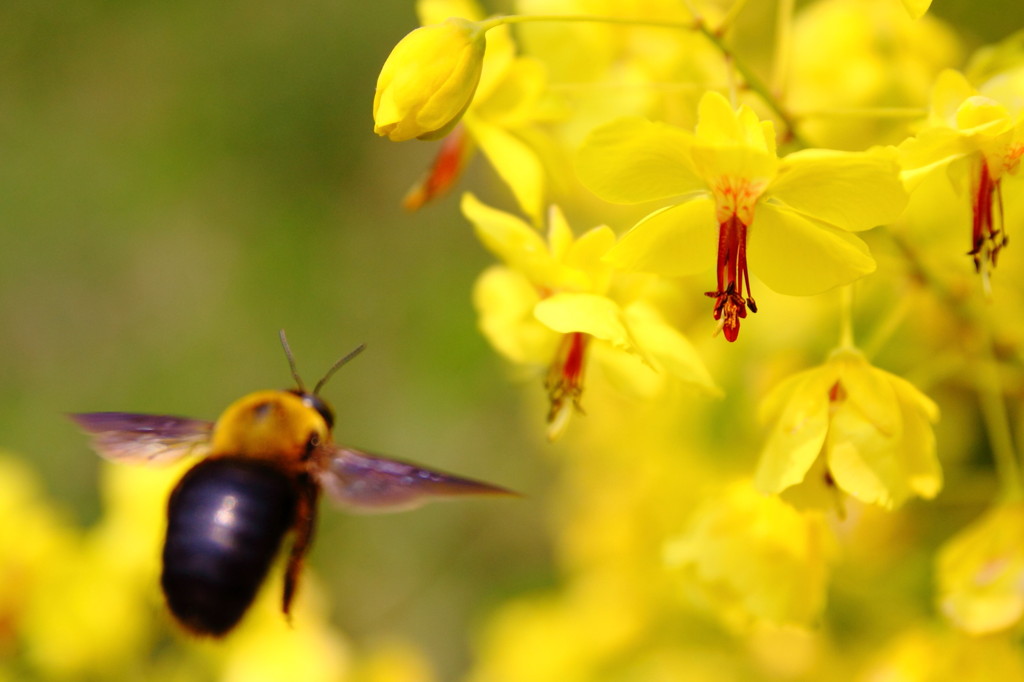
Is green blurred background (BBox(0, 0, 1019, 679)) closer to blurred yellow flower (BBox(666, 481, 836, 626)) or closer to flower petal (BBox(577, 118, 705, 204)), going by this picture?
blurred yellow flower (BBox(666, 481, 836, 626))

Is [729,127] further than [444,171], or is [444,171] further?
[444,171]

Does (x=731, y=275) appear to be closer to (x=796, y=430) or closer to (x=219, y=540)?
(x=796, y=430)

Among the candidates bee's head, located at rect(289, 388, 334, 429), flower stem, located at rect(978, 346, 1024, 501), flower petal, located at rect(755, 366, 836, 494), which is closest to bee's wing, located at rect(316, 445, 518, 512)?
bee's head, located at rect(289, 388, 334, 429)

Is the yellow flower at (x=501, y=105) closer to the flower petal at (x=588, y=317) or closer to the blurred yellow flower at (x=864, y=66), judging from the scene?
the flower petal at (x=588, y=317)

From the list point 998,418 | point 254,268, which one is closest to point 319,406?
point 998,418

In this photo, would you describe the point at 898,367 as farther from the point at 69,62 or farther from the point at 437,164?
the point at 69,62

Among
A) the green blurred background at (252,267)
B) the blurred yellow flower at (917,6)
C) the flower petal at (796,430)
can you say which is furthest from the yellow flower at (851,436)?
the green blurred background at (252,267)

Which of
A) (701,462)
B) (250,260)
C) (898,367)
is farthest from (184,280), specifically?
(898,367)
